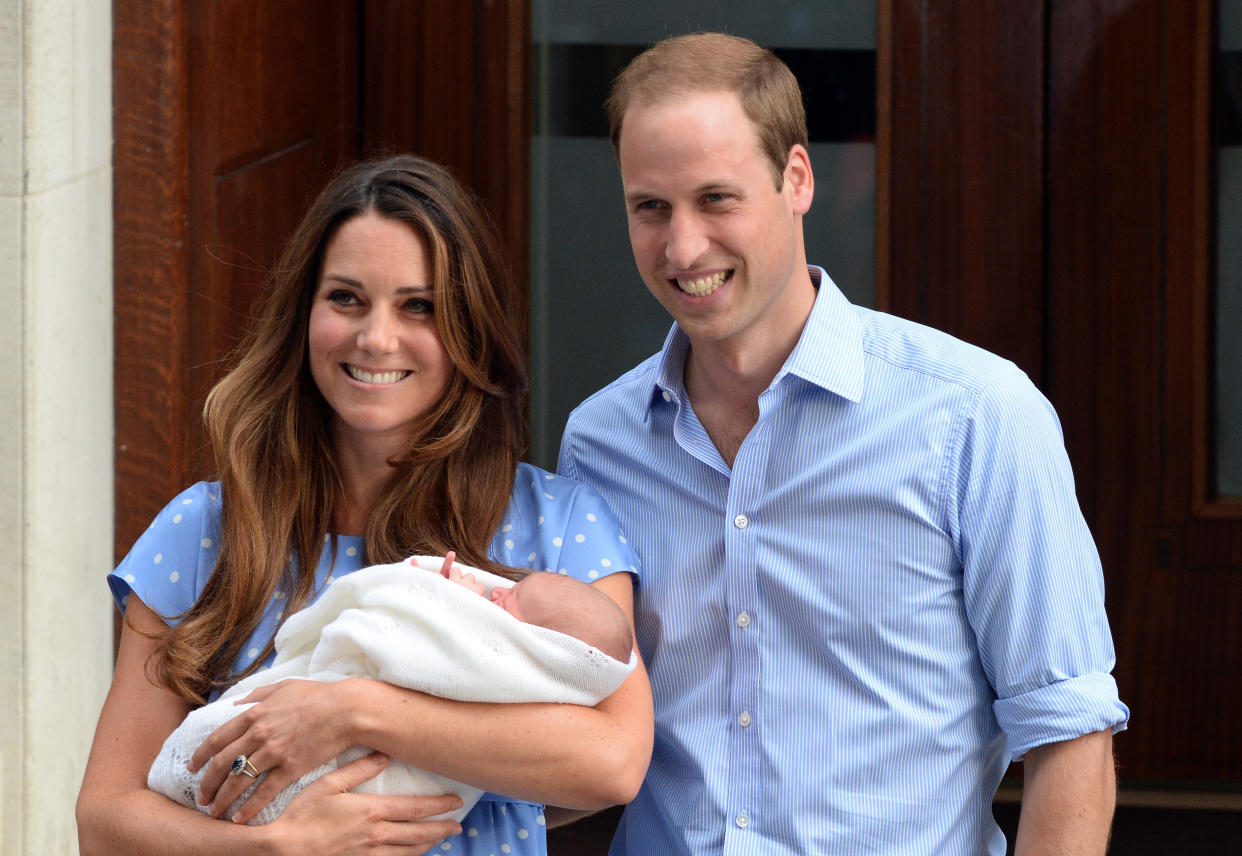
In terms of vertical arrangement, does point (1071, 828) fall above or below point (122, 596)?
below

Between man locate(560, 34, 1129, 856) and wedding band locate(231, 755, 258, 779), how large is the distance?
1.83 feet

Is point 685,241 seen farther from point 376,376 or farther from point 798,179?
point 376,376

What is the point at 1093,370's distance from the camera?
294 centimetres

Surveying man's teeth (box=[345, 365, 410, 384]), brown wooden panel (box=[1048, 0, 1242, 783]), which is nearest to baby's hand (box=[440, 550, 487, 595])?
man's teeth (box=[345, 365, 410, 384])

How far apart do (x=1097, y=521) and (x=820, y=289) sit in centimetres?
127

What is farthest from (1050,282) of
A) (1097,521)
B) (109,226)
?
(109,226)

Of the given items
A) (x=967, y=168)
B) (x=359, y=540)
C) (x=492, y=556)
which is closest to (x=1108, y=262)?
(x=967, y=168)

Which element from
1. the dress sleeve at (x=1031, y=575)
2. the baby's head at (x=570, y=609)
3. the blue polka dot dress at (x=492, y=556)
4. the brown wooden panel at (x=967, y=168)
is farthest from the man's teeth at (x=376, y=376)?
the brown wooden panel at (x=967, y=168)

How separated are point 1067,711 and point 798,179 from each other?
0.79 meters

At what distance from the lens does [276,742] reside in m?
1.67

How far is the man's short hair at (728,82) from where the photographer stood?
1.87 meters

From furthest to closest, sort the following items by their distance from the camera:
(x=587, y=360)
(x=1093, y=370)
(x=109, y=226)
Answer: (x=587, y=360) → (x=1093, y=370) → (x=109, y=226)

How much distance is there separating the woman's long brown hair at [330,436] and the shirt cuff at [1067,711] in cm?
69

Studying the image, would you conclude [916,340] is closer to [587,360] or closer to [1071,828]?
[1071,828]
